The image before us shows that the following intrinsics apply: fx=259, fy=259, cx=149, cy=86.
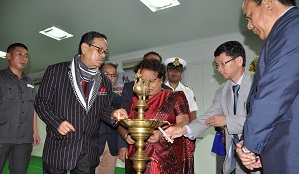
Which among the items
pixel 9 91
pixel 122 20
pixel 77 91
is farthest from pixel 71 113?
pixel 122 20

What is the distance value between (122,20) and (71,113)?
11.7ft

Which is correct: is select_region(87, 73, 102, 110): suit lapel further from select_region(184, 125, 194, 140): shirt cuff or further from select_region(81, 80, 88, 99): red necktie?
select_region(184, 125, 194, 140): shirt cuff

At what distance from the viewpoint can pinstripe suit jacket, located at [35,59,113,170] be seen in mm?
1748

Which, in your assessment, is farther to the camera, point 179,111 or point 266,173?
point 179,111

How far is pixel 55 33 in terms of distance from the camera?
594 centimetres

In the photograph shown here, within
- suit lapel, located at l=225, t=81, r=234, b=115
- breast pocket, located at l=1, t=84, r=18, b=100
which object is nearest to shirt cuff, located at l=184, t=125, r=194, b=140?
suit lapel, located at l=225, t=81, r=234, b=115

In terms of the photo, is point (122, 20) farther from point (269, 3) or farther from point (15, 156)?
point (269, 3)

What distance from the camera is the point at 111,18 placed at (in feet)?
16.4

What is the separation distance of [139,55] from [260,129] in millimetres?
5987

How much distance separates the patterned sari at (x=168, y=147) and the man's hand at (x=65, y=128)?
0.52 metres

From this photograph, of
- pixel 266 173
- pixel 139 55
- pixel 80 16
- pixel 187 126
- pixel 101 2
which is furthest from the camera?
pixel 139 55

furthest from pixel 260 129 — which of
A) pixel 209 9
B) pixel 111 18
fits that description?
pixel 111 18

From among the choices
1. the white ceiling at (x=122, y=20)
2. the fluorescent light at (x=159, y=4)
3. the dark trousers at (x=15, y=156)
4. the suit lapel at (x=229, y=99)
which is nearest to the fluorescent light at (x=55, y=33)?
the white ceiling at (x=122, y=20)

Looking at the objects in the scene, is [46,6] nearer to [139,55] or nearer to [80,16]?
[80,16]
